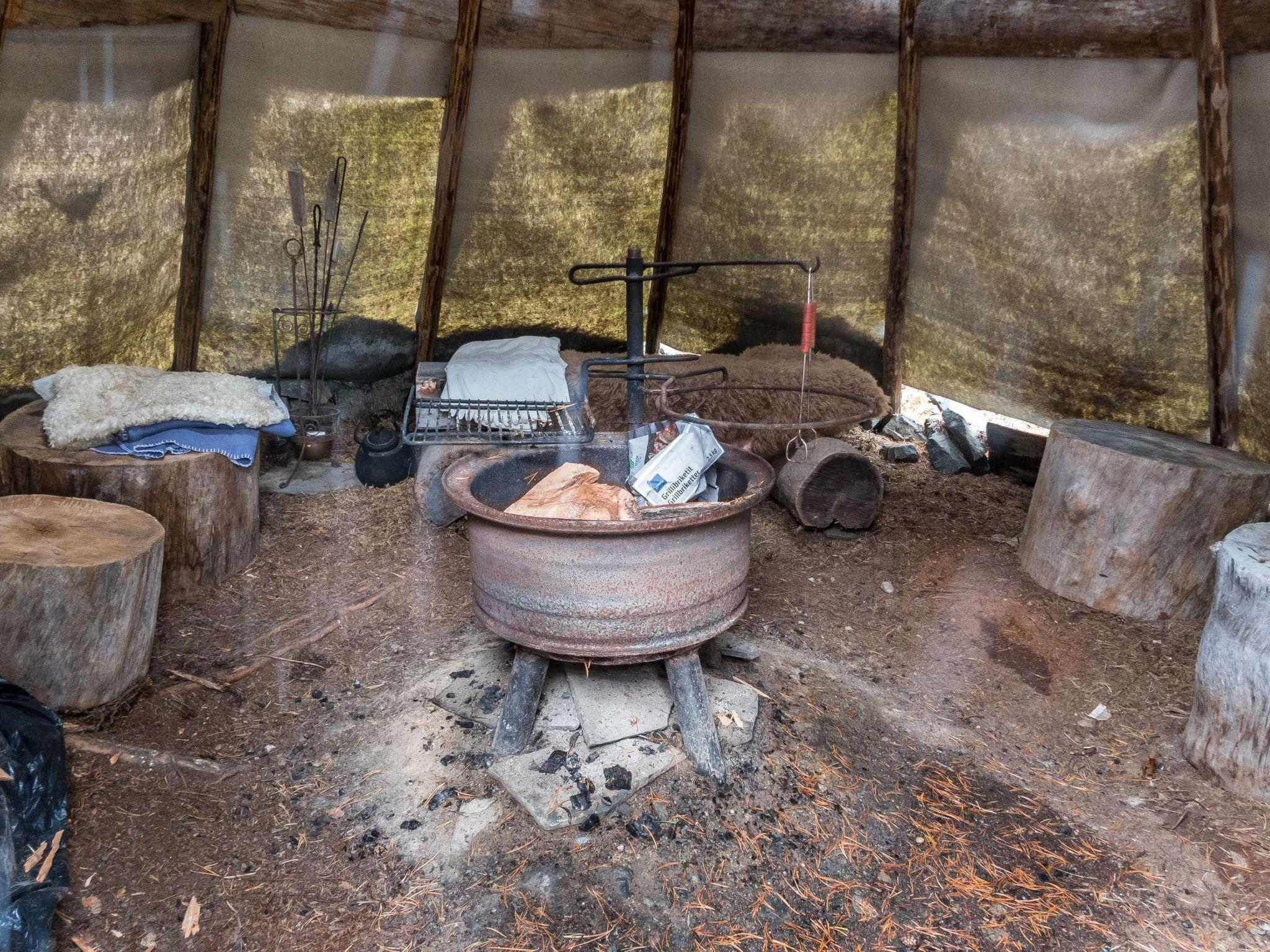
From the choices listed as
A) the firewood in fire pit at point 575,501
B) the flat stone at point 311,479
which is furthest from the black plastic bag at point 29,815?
the flat stone at point 311,479

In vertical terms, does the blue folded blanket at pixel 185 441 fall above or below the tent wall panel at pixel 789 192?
below

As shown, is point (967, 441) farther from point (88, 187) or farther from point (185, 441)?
point (88, 187)

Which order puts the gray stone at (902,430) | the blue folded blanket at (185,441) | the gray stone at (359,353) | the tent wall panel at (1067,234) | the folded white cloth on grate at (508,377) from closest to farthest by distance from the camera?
the blue folded blanket at (185,441), the tent wall panel at (1067,234), the folded white cloth on grate at (508,377), the gray stone at (359,353), the gray stone at (902,430)

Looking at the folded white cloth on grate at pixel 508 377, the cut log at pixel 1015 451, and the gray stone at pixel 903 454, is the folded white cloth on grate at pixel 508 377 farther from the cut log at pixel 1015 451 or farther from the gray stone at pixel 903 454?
the cut log at pixel 1015 451

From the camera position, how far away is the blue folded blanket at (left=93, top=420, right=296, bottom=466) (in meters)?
3.99

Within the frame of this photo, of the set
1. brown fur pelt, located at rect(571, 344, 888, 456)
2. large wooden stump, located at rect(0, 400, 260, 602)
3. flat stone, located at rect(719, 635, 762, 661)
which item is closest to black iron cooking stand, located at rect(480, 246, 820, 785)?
flat stone, located at rect(719, 635, 762, 661)

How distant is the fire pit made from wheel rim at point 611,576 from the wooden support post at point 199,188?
3326mm

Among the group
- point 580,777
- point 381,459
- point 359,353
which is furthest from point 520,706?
point 359,353

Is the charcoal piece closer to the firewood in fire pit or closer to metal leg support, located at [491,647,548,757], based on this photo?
metal leg support, located at [491,647,548,757]

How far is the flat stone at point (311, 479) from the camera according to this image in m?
5.46

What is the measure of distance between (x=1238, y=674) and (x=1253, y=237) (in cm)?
237

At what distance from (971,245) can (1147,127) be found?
3.65 feet

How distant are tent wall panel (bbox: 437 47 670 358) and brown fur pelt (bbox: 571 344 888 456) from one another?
0.69 meters

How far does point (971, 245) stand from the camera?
5734 mm
